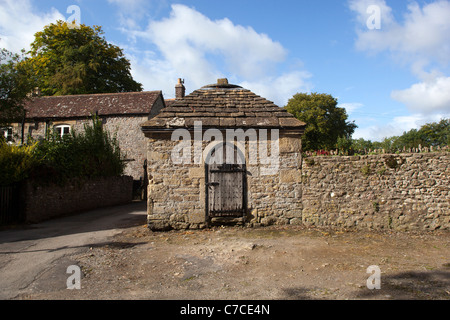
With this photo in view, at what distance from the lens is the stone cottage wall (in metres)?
8.09

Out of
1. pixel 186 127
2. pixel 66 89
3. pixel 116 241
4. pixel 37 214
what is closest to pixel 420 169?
pixel 186 127

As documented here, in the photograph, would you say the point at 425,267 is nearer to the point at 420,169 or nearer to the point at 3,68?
the point at 420,169

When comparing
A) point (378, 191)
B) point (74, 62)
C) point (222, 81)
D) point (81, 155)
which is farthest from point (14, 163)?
point (74, 62)

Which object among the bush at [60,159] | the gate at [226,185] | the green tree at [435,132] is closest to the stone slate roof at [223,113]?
the gate at [226,185]

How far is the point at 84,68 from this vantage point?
73.9ft

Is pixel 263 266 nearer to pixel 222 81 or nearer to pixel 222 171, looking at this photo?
pixel 222 171

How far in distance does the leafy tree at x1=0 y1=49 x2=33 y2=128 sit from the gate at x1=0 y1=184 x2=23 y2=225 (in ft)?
17.7

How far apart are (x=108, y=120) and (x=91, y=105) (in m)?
1.80

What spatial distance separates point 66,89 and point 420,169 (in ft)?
79.3

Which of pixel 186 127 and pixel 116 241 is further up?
pixel 186 127

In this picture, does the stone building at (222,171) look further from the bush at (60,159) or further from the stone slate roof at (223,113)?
the bush at (60,159)

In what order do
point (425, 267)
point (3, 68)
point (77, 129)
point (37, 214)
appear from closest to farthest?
point (425, 267) → point (37, 214) → point (3, 68) → point (77, 129)

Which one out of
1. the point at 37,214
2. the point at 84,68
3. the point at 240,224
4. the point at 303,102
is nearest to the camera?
the point at 240,224
